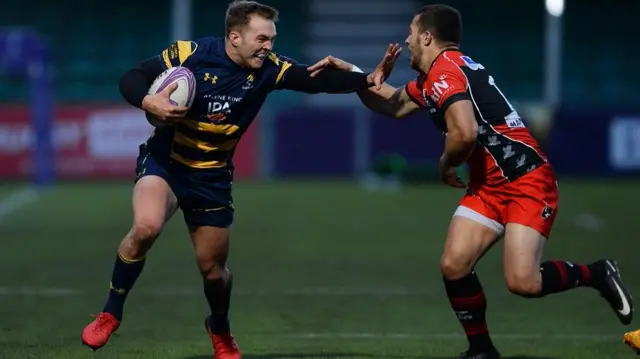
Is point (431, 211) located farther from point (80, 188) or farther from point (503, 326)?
point (503, 326)

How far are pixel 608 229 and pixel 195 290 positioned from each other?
7.83 m

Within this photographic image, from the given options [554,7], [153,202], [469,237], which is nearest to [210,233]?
[153,202]

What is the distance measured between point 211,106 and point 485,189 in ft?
5.54

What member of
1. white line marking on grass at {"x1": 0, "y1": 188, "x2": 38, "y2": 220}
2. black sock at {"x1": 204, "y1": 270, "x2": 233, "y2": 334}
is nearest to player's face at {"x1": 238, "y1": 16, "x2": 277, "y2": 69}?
black sock at {"x1": 204, "y1": 270, "x2": 233, "y2": 334}

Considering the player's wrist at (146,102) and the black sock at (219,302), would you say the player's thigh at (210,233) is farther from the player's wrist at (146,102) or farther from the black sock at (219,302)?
the player's wrist at (146,102)

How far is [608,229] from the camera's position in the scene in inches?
666

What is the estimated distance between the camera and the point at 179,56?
724 cm

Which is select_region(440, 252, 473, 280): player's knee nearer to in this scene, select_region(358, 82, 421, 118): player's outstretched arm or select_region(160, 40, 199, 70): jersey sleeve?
select_region(358, 82, 421, 118): player's outstretched arm

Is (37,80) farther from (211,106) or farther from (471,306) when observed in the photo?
(471,306)

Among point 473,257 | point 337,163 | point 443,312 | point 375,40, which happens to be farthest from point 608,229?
point 375,40

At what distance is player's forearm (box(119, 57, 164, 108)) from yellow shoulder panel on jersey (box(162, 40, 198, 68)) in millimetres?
58

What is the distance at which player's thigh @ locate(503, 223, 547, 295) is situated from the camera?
23.4 feet

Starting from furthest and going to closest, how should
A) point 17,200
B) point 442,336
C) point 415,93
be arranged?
1. point 17,200
2. point 442,336
3. point 415,93

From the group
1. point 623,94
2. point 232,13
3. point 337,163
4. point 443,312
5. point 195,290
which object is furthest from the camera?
point 623,94
